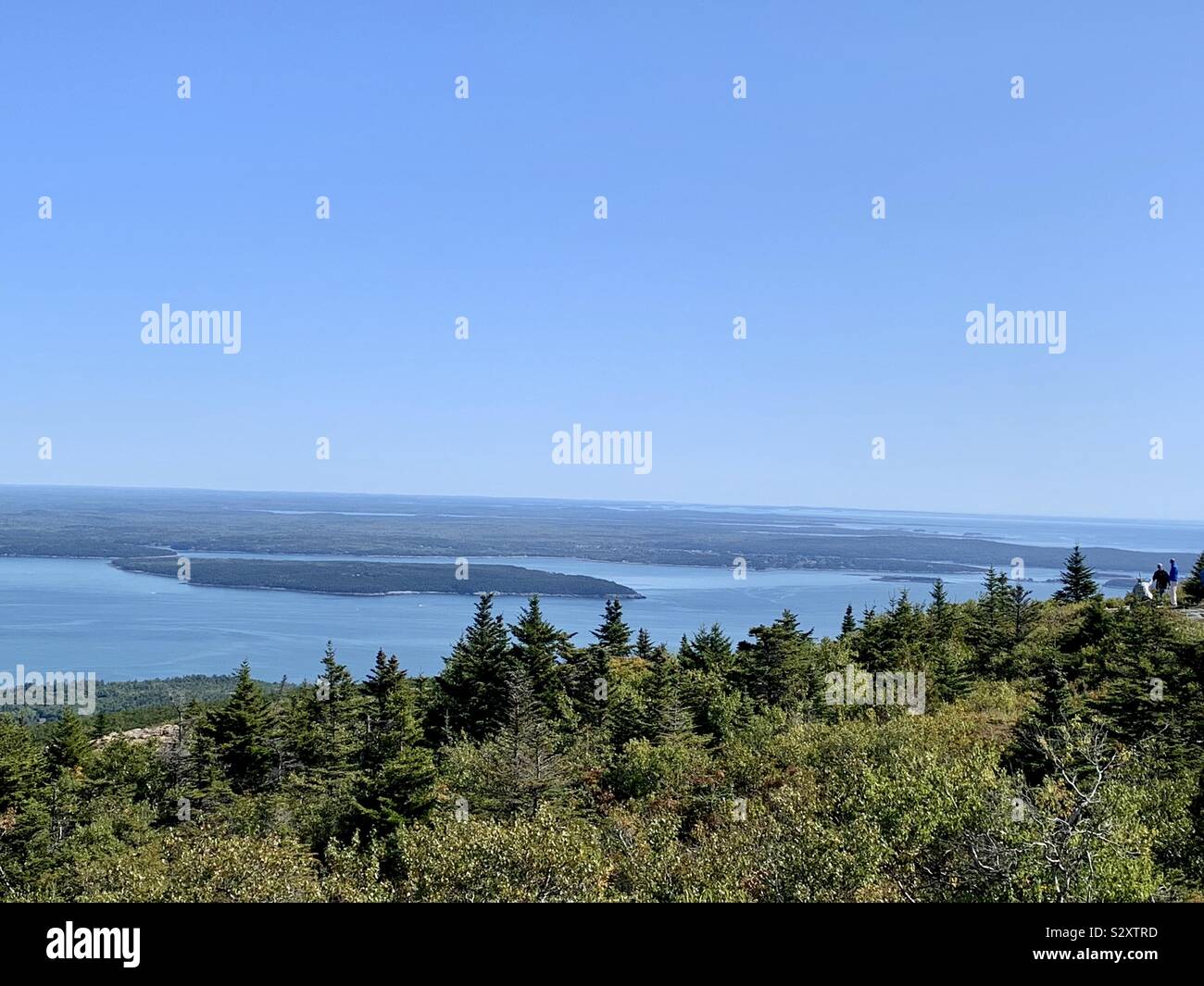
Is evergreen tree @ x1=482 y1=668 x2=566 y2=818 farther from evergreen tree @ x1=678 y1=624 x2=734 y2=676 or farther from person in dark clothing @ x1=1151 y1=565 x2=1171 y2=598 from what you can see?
person in dark clothing @ x1=1151 y1=565 x2=1171 y2=598

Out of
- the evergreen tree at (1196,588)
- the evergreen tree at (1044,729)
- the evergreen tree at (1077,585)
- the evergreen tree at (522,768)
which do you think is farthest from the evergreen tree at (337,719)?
the evergreen tree at (1077,585)

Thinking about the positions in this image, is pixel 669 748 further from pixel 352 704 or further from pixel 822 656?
pixel 352 704

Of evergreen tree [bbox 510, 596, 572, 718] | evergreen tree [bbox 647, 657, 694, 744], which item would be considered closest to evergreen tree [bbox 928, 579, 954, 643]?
evergreen tree [bbox 647, 657, 694, 744]

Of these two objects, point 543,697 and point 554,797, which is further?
point 543,697
